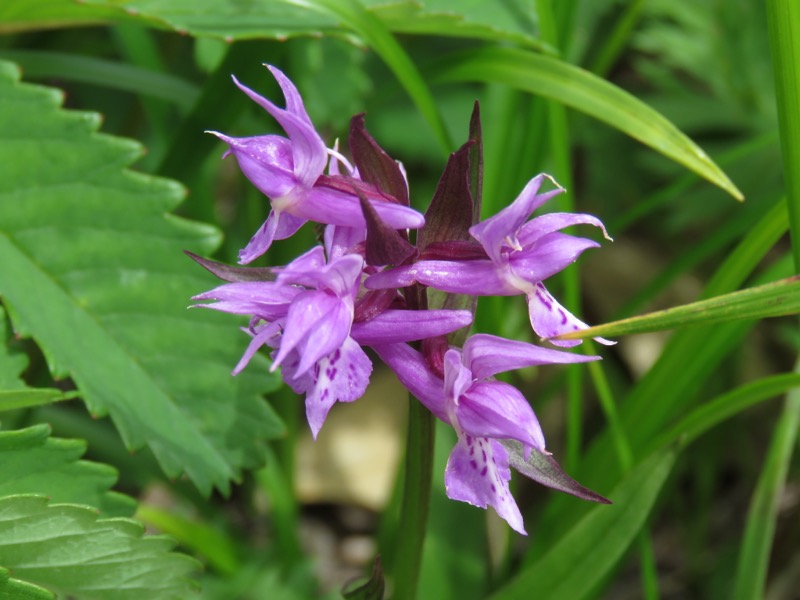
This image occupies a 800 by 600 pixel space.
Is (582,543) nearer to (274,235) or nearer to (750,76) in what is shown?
(274,235)

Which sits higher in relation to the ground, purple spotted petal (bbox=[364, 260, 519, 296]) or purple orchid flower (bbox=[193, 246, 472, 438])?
purple spotted petal (bbox=[364, 260, 519, 296])

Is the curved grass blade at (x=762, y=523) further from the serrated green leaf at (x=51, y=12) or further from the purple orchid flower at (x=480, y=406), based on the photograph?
Answer: the serrated green leaf at (x=51, y=12)

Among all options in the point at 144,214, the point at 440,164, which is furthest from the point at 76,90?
the point at 144,214

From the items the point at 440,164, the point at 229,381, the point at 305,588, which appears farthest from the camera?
the point at 440,164

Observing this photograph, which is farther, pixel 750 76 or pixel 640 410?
pixel 750 76

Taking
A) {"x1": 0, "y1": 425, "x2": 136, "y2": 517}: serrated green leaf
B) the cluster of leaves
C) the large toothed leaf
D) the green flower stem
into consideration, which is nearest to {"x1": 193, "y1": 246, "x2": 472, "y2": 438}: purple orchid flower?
the green flower stem

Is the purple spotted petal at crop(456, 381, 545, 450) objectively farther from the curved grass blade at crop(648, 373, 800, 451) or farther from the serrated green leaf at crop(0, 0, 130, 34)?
the serrated green leaf at crop(0, 0, 130, 34)

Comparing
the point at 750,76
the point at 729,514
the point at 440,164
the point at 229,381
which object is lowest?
the point at 729,514

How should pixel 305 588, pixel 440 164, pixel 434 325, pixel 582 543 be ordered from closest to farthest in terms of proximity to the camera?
1. pixel 434 325
2. pixel 582 543
3. pixel 305 588
4. pixel 440 164
